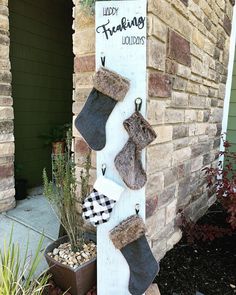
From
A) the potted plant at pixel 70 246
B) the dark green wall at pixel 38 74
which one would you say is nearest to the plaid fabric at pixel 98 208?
the potted plant at pixel 70 246

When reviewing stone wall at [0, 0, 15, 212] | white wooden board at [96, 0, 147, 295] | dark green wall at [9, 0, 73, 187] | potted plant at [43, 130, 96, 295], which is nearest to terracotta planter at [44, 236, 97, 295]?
potted plant at [43, 130, 96, 295]

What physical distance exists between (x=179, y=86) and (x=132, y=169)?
0.80 meters

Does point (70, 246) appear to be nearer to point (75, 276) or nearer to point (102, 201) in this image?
point (75, 276)

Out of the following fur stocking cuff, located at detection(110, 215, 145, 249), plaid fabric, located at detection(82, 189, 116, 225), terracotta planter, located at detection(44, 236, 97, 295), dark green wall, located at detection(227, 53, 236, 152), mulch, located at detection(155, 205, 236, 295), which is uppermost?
dark green wall, located at detection(227, 53, 236, 152)

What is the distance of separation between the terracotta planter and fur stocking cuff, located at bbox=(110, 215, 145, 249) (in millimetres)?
202

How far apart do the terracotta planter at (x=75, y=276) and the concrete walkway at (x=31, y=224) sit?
26 centimetres

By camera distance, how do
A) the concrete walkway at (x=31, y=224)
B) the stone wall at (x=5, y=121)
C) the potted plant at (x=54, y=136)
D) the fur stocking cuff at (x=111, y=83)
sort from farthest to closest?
the potted plant at (x=54, y=136) < the stone wall at (x=5, y=121) < the concrete walkway at (x=31, y=224) < the fur stocking cuff at (x=111, y=83)

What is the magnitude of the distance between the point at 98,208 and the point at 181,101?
0.99m

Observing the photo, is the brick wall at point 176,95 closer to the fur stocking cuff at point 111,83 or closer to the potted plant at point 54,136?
the fur stocking cuff at point 111,83

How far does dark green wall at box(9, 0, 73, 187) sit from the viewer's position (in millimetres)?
3057

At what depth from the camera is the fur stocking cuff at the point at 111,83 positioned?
122 cm

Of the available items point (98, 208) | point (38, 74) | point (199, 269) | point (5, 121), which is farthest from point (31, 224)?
point (38, 74)

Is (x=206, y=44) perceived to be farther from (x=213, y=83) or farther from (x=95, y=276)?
(x=95, y=276)

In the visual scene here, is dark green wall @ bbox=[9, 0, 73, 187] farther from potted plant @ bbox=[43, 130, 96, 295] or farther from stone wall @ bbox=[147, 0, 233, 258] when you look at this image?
stone wall @ bbox=[147, 0, 233, 258]
